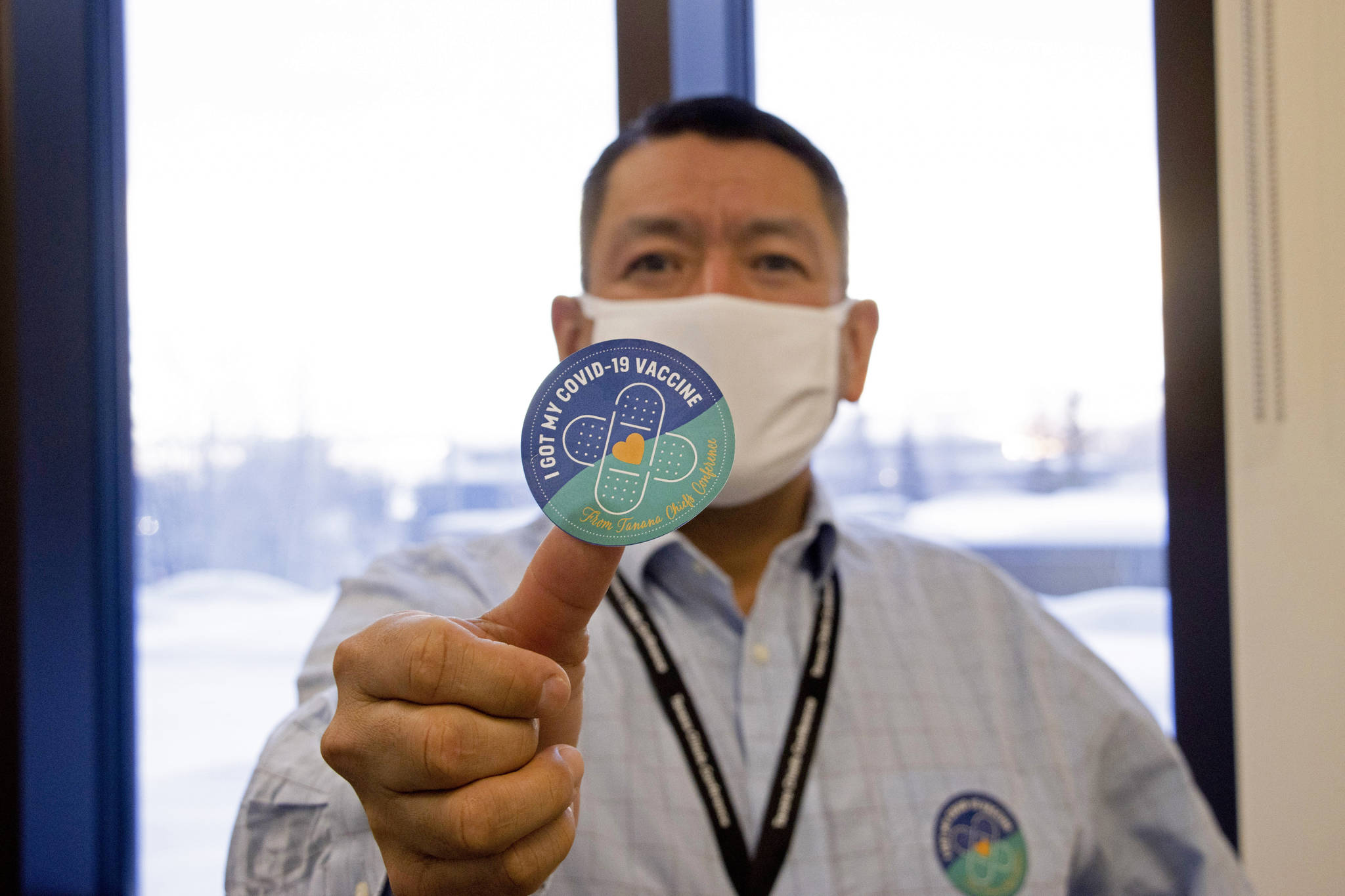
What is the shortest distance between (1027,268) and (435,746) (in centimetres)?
161

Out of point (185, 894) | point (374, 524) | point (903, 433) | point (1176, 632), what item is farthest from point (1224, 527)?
point (185, 894)

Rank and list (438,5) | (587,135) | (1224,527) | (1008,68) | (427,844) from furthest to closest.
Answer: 1. (438,5)
2. (587,135)
3. (1008,68)
4. (1224,527)
5. (427,844)

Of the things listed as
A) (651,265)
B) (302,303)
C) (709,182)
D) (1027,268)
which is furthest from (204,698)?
(1027,268)

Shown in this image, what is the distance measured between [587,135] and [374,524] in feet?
Result: 3.66

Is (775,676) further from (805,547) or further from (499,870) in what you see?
(499,870)

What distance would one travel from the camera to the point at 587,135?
181 cm

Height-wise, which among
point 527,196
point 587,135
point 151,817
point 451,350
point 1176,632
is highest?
point 587,135

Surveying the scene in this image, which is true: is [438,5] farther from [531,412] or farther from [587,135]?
[531,412]

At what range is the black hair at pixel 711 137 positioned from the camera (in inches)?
49.0

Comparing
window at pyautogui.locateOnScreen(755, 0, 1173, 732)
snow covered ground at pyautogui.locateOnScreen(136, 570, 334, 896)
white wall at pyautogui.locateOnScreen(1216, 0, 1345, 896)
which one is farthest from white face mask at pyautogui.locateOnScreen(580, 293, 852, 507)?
snow covered ground at pyautogui.locateOnScreen(136, 570, 334, 896)

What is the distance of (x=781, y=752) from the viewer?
41.3 inches

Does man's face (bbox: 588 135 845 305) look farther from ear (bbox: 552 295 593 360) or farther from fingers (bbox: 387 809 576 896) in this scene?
fingers (bbox: 387 809 576 896)

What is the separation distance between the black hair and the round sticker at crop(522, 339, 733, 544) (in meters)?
0.75

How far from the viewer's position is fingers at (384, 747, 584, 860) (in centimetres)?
49
